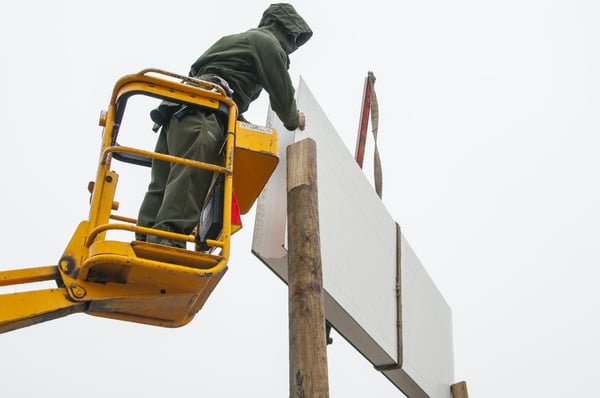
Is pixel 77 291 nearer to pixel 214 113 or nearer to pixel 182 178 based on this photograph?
pixel 182 178

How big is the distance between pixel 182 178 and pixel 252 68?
116 centimetres

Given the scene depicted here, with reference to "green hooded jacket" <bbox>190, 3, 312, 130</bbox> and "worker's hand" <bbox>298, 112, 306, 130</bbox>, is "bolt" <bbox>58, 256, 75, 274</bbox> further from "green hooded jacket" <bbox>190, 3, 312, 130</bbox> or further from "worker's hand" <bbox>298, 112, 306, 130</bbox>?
"worker's hand" <bbox>298, 112, 306, 130</bbox>

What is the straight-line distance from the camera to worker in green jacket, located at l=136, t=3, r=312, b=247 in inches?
176

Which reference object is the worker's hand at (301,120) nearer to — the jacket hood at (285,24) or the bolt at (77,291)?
the jacket hood at (285,24)

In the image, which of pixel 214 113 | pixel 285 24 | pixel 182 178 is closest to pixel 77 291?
pixel 182 178

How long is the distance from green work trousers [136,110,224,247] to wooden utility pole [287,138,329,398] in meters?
0.64

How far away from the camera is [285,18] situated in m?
5.64

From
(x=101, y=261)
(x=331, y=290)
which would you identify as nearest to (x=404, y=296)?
(x=331, y=290)

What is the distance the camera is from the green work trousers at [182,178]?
4.42 m

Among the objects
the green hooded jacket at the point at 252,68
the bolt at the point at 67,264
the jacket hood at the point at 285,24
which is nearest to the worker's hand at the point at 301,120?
the green hooded jacket at the point at 252,68

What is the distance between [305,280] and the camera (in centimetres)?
485

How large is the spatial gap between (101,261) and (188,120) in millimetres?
1148

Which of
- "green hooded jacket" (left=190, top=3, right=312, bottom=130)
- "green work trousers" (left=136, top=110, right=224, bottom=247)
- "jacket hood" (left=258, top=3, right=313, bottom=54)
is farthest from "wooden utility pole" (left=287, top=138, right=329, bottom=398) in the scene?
"jacket hood" (left=258, top=3, right=313, bottom=54)

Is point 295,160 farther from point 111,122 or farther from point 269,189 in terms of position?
point 111,122
